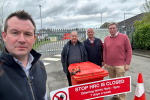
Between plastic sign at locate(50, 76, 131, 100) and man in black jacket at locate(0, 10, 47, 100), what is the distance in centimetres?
74

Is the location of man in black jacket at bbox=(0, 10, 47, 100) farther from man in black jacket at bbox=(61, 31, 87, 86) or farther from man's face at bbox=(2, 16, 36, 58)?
man in black jacket at bbox=(61, 31, 87, 86)

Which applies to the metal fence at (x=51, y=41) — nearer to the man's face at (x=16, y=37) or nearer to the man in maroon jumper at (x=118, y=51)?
the man in maroon jumper at (x=118, y=51)

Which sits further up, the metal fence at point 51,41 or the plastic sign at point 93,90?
the metal fence at point 51,41

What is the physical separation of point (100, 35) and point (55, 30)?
4.20 m

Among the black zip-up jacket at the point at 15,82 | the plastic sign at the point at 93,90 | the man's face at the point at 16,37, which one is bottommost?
the plastic sign at the point at 93,90

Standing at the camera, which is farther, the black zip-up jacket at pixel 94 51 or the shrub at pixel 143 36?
the shrub at pixel 143 36

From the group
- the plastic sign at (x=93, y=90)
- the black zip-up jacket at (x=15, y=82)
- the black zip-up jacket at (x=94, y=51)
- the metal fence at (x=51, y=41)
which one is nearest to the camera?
the black zip-up jacket at (x=15, y=82)

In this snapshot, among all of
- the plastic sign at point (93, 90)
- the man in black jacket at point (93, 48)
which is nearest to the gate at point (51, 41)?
the man in black jacket at point (93, 48)

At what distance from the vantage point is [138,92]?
244 centimetres

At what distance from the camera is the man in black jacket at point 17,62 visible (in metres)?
0.85

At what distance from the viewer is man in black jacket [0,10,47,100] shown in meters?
0.85

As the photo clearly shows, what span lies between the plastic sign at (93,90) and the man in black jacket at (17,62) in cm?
74

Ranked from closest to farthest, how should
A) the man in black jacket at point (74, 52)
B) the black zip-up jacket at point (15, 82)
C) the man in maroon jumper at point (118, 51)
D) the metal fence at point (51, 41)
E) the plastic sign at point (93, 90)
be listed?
the black zip-up jacket at point (15, 82), the plastic sign at point (93, 90), the man in maroon jumper at point (118, 51), the man in black jacket at point (74, 52), the metal fence at point (51, 41)

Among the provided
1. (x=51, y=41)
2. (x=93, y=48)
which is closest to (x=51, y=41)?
(x=51, y=41)
